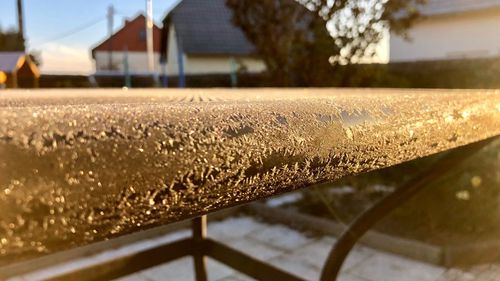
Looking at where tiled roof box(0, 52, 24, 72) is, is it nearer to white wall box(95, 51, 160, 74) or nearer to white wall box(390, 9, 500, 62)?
white wall box(390, 9, 500, 62)

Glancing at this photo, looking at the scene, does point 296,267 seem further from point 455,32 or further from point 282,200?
point 455,32

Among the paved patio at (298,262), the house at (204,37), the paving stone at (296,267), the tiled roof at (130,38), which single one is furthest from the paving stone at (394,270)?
the tiled roof at (130,38)

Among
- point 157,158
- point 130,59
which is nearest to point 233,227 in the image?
point 157,158

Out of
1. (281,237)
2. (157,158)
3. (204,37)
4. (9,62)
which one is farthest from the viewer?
(204,37)

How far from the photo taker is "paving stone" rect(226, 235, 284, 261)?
301cm

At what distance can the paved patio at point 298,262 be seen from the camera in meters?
2.64

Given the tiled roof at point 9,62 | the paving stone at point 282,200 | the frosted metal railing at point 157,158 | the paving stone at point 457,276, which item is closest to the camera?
the frosted metal railing at point 157,158

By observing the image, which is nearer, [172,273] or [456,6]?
[172,273]

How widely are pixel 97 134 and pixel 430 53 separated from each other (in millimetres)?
13621

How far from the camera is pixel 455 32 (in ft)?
40.3

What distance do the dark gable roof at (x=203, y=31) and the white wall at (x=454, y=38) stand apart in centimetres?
947

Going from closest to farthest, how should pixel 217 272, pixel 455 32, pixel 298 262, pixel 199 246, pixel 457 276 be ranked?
1. pixel 199 246
2. pixel 457 276
3. pixel 217 272
4. pixel 298 262
5. pixel 455 32

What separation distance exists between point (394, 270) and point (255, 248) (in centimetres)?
93

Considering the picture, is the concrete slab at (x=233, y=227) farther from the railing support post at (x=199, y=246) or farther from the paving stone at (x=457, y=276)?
the railing support post at (x=199, y=246)
